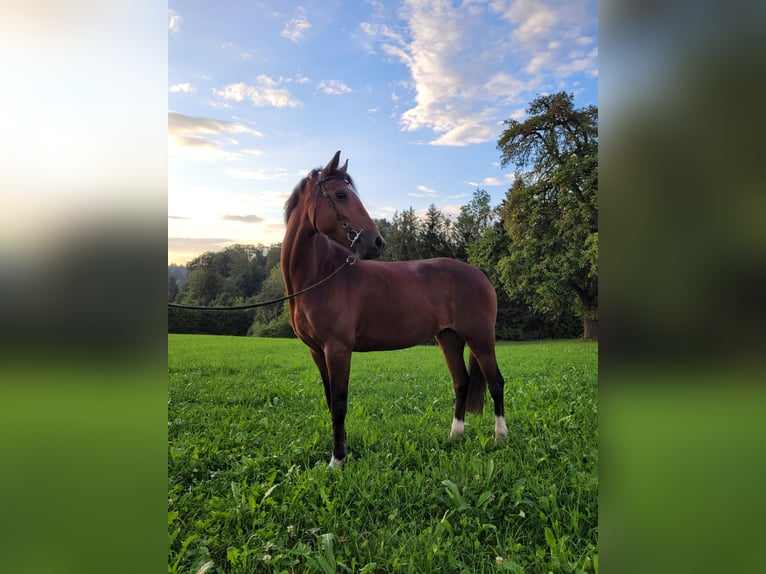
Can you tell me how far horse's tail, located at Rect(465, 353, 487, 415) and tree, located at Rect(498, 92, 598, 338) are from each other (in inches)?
168

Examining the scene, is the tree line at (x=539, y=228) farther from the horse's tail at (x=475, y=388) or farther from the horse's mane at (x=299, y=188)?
the horse's mane at (x=299, y=188)

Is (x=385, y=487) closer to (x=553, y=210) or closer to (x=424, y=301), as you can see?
(x=424, y=301)

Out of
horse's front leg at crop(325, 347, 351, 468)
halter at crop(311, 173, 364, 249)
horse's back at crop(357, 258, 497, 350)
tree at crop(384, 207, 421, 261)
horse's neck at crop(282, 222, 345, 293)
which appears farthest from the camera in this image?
tree at crop(384, 207, 421, 261)

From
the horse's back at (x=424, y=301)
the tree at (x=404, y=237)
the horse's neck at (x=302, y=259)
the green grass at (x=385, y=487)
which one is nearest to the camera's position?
the green grass at (x=385, y=487)

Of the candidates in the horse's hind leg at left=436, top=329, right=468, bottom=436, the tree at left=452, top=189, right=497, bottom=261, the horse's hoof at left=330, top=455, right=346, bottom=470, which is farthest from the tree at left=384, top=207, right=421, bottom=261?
the horse's hoof at left=330, top=455, right=346, bottom=470

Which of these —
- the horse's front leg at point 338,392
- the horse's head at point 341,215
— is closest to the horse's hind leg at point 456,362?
the horse's front leg at point 338,392

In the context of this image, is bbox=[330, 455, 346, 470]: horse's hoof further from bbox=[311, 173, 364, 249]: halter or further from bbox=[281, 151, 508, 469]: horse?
bbox=[311, 173, 364, 249]: halter

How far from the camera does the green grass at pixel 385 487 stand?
225 cm

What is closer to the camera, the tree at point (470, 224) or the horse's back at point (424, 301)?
the horse's back at point (424, 301)

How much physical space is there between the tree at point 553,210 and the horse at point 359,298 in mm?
4300

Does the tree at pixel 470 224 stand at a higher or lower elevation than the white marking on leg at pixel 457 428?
higher

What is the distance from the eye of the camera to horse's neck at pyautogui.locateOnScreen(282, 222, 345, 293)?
11.8 feet
